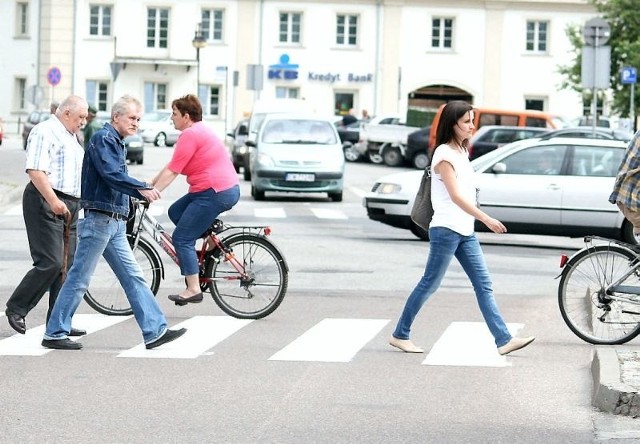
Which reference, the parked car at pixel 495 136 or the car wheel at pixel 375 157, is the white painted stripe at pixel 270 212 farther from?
the car wheel at pixel 375 157

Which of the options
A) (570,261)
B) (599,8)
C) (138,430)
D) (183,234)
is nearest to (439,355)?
(570,261)

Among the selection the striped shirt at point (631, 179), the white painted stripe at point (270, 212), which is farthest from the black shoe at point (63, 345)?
the white painted stripe at point (270, 212)

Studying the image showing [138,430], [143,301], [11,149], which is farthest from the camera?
[11,149]

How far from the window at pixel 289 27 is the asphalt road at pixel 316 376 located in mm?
54603

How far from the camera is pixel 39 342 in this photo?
441 inches

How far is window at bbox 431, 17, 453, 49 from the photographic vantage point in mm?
71062

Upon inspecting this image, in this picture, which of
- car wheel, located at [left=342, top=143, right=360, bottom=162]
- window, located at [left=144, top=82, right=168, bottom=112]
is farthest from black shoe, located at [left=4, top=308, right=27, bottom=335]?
window, located at [left=144, top=82, right=168, bottom=112]

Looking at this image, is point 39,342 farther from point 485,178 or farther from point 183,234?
point 485,178

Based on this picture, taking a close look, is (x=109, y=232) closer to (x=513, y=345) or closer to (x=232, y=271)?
(x=232, y=271)

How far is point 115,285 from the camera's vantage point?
1281cm

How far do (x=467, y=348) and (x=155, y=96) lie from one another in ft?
199

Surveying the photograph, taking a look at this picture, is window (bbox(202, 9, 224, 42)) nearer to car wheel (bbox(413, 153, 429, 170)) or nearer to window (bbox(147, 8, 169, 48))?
window (bbox(147, 8, 169, 48))

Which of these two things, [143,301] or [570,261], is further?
[570,261]

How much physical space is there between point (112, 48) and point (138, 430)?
206ft
